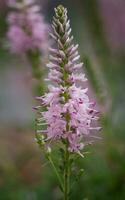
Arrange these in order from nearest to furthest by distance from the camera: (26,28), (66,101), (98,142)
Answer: (66,101), (26,28), (98,142)

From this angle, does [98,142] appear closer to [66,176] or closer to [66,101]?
[66,176]

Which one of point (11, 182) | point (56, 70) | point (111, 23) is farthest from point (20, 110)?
point (56, 70)

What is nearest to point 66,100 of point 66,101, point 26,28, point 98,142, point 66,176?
point 66,101

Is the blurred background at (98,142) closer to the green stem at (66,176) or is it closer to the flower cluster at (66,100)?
the green stem at (66,176)

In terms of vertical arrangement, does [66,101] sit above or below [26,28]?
below

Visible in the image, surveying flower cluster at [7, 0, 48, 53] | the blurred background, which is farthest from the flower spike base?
flower cluster at [7, 0, 48, 53]

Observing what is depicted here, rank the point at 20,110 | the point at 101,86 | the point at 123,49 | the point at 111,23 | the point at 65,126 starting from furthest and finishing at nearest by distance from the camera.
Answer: the point at 20,110, the point at 111,23, the point at 123,49, the point at 101,86, the point at 65,126

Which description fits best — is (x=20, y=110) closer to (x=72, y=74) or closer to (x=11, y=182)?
(x=11, y=182)
